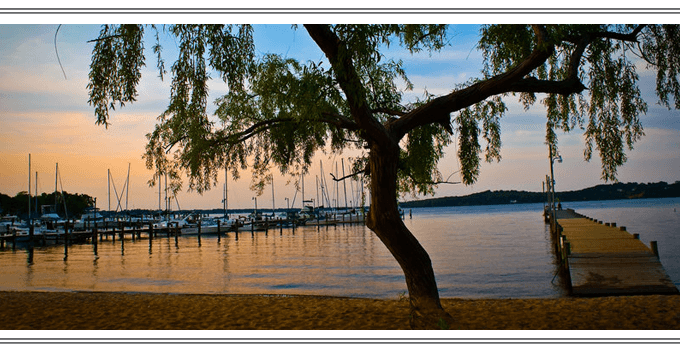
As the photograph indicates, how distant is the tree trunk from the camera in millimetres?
8055

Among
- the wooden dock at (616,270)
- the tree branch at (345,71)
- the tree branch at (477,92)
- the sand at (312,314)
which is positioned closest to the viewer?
the tree branch at (345,71)

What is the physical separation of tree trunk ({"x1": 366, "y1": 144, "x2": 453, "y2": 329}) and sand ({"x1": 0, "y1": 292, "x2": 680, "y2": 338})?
0.53 m

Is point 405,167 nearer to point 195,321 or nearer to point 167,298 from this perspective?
point 195,321

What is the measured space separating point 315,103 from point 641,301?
8.96m

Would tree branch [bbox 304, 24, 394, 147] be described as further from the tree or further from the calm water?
the calm water

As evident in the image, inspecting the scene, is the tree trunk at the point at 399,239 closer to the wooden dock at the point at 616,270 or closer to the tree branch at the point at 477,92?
the tree branch at the point at 477,92

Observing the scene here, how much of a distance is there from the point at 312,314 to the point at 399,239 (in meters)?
3.89

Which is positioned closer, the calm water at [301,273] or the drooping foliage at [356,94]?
the drooping foliage at [356,94]

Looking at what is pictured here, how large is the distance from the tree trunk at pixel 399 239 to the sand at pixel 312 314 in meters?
0.53

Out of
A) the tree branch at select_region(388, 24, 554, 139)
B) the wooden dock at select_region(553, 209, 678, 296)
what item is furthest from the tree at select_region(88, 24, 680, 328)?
the wooden dock at select_region(553, 209, 678, 296)

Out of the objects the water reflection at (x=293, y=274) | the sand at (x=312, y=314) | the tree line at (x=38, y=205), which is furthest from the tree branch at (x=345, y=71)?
the tree line at (x=38, y=205)

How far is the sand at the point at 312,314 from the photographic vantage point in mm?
9227

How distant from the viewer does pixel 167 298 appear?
1416 cm
